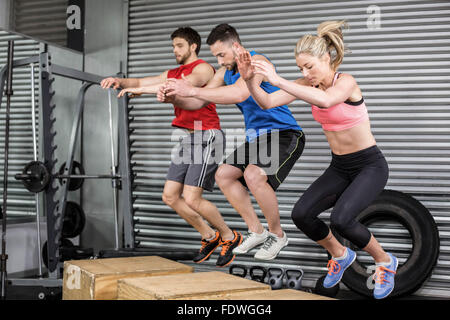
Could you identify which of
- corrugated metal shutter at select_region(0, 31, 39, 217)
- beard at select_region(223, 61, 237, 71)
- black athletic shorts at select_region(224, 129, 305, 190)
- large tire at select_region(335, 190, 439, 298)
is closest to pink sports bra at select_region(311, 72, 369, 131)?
black athletic shorts at select_region(224, 129, 305, 190)

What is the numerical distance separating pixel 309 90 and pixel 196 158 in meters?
1.49

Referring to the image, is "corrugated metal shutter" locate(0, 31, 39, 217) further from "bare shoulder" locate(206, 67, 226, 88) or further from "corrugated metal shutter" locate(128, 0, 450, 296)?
"bare shoulder" locate(206, 67, 226, 88)

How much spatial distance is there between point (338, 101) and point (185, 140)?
5.22ft

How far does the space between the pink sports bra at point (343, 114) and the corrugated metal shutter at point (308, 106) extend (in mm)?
1950

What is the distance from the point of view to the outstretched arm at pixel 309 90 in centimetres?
249

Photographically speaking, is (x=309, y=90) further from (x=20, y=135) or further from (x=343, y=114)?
(x=20, y=135)

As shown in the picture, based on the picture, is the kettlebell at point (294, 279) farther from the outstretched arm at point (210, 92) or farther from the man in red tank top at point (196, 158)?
the outstretched arm at point (210, 92)

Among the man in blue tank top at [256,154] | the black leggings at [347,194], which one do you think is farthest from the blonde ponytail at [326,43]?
the black leggings at [347,194]

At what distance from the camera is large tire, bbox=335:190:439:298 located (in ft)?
13.3

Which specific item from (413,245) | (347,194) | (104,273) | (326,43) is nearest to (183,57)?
(326,43)

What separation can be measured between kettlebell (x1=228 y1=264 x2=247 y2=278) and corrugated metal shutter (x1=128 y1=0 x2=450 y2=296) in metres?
1.06

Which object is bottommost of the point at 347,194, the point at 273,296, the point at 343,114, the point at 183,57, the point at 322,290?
the point at 322,290

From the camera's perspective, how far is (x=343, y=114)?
2869 mm
